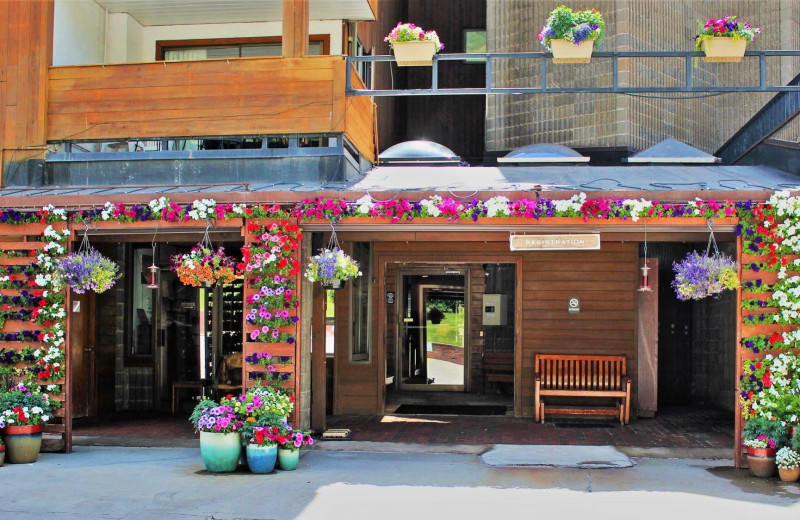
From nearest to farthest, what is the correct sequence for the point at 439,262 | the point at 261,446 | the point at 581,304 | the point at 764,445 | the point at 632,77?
1. the point at 764,445
2. the point at 261,446
3. the point at 581,304
4. the point at 439,262
5. the point at 632,77

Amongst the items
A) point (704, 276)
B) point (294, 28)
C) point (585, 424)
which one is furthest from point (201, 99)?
point (585, 424)

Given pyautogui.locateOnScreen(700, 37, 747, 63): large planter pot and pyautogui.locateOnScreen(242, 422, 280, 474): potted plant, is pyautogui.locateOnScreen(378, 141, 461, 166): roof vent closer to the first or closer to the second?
pyautogui.locateOnScreen(700, 37, 747, 63): large planter pot

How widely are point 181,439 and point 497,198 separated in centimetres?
493

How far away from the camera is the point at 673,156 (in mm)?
12781

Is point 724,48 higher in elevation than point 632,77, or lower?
lower

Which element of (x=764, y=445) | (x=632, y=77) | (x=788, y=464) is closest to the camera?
(x=788, y=464)

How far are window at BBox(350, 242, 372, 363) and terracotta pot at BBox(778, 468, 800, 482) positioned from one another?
6.15m

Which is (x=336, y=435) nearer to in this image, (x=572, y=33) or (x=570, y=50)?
(x=570, y=50)

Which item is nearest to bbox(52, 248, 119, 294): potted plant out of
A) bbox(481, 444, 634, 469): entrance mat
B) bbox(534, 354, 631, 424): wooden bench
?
bbox(481, 444, 634, 469): entrance mat

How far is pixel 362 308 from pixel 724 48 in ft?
20.0

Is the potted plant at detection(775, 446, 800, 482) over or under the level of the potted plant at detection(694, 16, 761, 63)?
under

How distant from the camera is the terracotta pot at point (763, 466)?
838cm

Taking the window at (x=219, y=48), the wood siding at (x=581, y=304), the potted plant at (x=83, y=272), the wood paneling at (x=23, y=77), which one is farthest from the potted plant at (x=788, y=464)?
the wood paneling at (x=23, y=77)

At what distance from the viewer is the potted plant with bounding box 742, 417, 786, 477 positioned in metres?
8.37
